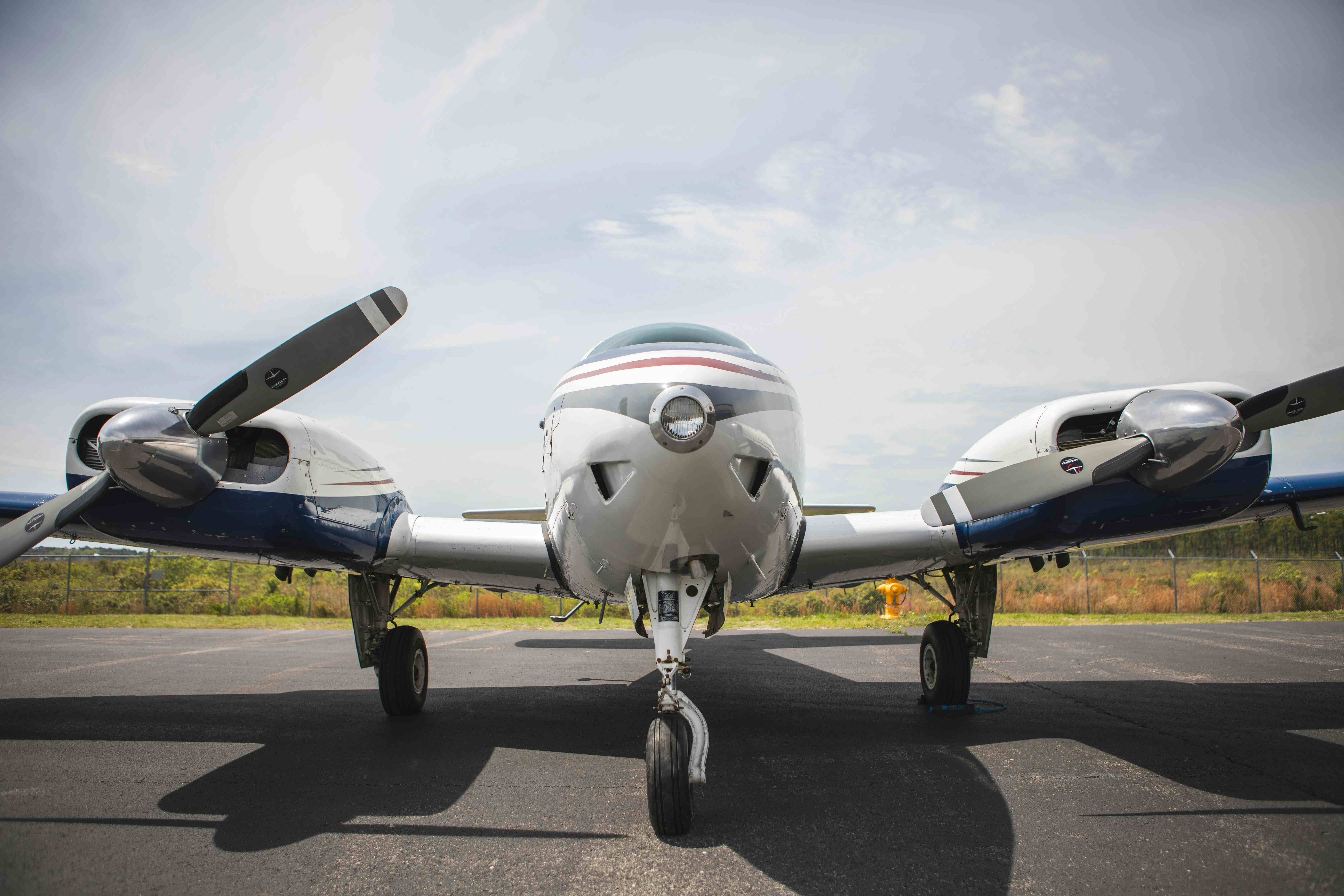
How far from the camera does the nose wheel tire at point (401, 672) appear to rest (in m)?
7.23

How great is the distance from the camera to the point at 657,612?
15.6ft

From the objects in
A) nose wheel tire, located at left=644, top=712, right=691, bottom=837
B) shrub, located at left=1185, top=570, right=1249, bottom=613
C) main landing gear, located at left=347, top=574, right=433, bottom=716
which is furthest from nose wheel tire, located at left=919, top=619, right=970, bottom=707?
shrub, located at left=1185, top=570, right=1249, bottom=613

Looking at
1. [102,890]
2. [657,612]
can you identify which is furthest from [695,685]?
[102,890]

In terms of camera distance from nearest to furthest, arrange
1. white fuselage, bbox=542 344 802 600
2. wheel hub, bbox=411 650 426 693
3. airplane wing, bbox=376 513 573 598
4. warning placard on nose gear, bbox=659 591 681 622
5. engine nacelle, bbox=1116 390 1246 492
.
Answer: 1. white fuselage, bbox=542 344 802 600
2. warning placard on nose gear, bbox=659 591 681 622
3. engine nacelle, bbox=1116 390 1246 492
4. airplane wing, bbox=376 513 573 598
5. wheel hub, bbox=411 650 426 693

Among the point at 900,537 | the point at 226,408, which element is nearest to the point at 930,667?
the point at 900,537

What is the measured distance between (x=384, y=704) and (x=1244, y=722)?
8546mm

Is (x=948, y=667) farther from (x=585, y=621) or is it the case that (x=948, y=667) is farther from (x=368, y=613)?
(x=585, y=621)

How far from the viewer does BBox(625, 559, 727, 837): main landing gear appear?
3.97 m

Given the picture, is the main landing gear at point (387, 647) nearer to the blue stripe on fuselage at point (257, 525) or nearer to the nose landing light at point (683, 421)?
the blue stripe on fuselage at point (257, 525)

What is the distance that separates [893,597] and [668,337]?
805 inches

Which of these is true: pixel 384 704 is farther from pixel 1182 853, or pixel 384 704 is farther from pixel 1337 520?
pixel 1337 520

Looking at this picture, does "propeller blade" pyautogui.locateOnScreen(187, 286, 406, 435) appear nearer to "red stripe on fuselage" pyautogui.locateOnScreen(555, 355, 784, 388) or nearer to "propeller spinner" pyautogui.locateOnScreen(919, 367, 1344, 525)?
"red stripe on fuselage" pyautogui.locateOnScreen(555, 355, 784, 388)

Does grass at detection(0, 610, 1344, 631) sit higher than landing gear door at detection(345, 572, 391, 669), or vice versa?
landing gear door at detection(345, 572, 391, 669)

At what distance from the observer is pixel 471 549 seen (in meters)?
6.60
